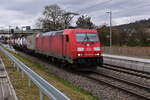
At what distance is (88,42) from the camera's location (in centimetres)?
1850

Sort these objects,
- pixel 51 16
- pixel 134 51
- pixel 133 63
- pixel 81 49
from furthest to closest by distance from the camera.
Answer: pixel 51 16 → pixel 134 51 → pixel 133 63 → pixel 81 49

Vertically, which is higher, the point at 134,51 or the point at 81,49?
the point at 81,49

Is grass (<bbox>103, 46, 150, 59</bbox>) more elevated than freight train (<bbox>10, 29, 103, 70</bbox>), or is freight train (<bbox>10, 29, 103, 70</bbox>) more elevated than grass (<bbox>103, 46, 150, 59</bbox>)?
freight train (<bbox>10, 29, 103, 70</bbox>)

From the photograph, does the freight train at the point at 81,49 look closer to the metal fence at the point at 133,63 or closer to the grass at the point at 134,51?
the metal fence at the point at 133,63

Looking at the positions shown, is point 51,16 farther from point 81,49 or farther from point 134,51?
point 81,49

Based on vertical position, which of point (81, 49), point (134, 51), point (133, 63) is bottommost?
point (133, 63)

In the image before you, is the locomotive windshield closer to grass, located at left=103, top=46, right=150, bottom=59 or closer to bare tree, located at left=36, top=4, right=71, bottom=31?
grass, located at left=103, top=46, right=150, bottom=59

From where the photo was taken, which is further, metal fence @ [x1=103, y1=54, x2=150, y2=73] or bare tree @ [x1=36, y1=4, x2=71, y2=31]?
bare tree @ [x1=36, y1=4, x2=71, y2=31]

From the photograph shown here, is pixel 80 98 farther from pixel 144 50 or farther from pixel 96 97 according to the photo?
pixel 144 50

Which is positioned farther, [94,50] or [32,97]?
[94,50]

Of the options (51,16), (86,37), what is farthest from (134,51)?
(51,16)

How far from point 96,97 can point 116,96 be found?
2.55 feet

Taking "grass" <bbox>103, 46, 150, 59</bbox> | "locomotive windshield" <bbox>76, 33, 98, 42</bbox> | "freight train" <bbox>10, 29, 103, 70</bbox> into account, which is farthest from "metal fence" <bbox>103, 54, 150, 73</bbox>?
"grass" <bbox>103, 46, 150, 59</bbox>

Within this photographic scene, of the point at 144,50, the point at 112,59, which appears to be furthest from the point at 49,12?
the point at 112,59
